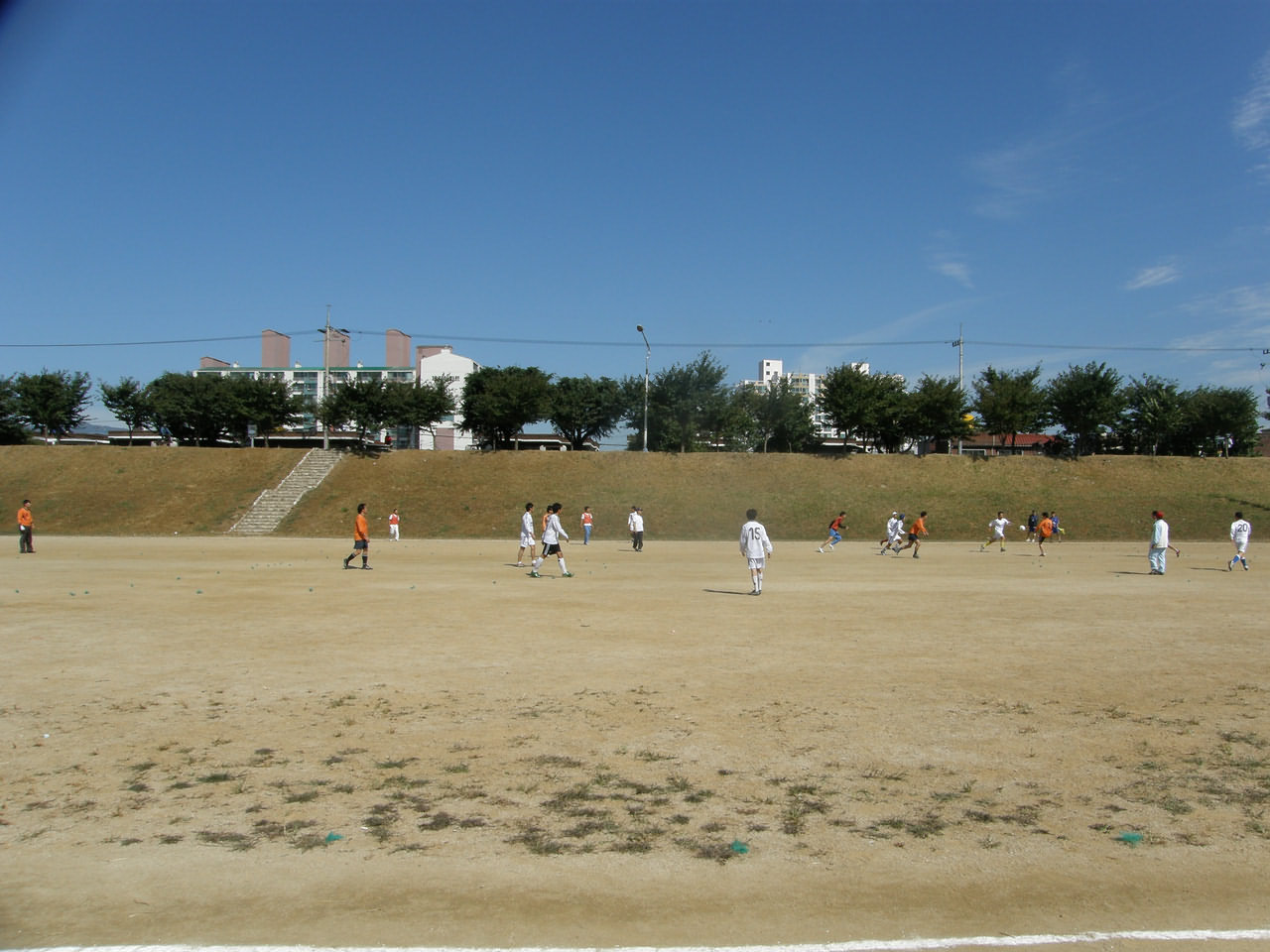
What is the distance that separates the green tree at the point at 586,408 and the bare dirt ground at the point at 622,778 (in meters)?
62.9

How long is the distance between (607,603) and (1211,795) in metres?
11.6

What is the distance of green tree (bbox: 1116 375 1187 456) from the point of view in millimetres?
71938

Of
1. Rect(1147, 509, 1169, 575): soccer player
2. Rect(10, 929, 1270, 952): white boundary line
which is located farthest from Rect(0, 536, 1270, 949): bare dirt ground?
Rect(1147, 509, 1169, 575): soccer player

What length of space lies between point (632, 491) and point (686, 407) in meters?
17.7

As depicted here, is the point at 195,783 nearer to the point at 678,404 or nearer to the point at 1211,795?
the point at 1211,795

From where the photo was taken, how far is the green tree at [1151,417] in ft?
236

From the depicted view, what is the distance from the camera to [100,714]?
27.3 ft

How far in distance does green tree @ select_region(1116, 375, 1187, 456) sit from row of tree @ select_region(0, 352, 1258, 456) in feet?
0.38

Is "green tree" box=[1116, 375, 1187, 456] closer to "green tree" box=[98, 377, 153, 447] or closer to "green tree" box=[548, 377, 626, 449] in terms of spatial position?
"green tree" box=[548, 377, 626, 449]

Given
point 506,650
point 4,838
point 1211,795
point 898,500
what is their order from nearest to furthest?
1. point 4,838
2. point 1211,795
3. point 506,650
4. point 898,500

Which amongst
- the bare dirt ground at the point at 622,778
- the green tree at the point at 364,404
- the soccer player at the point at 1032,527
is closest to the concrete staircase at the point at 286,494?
the green tree at the point at 364,404

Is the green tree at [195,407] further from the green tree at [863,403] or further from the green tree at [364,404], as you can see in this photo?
the green tree at [863,403]

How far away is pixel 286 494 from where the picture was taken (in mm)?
53719

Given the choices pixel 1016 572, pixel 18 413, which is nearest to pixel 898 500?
pixel 1016 572
